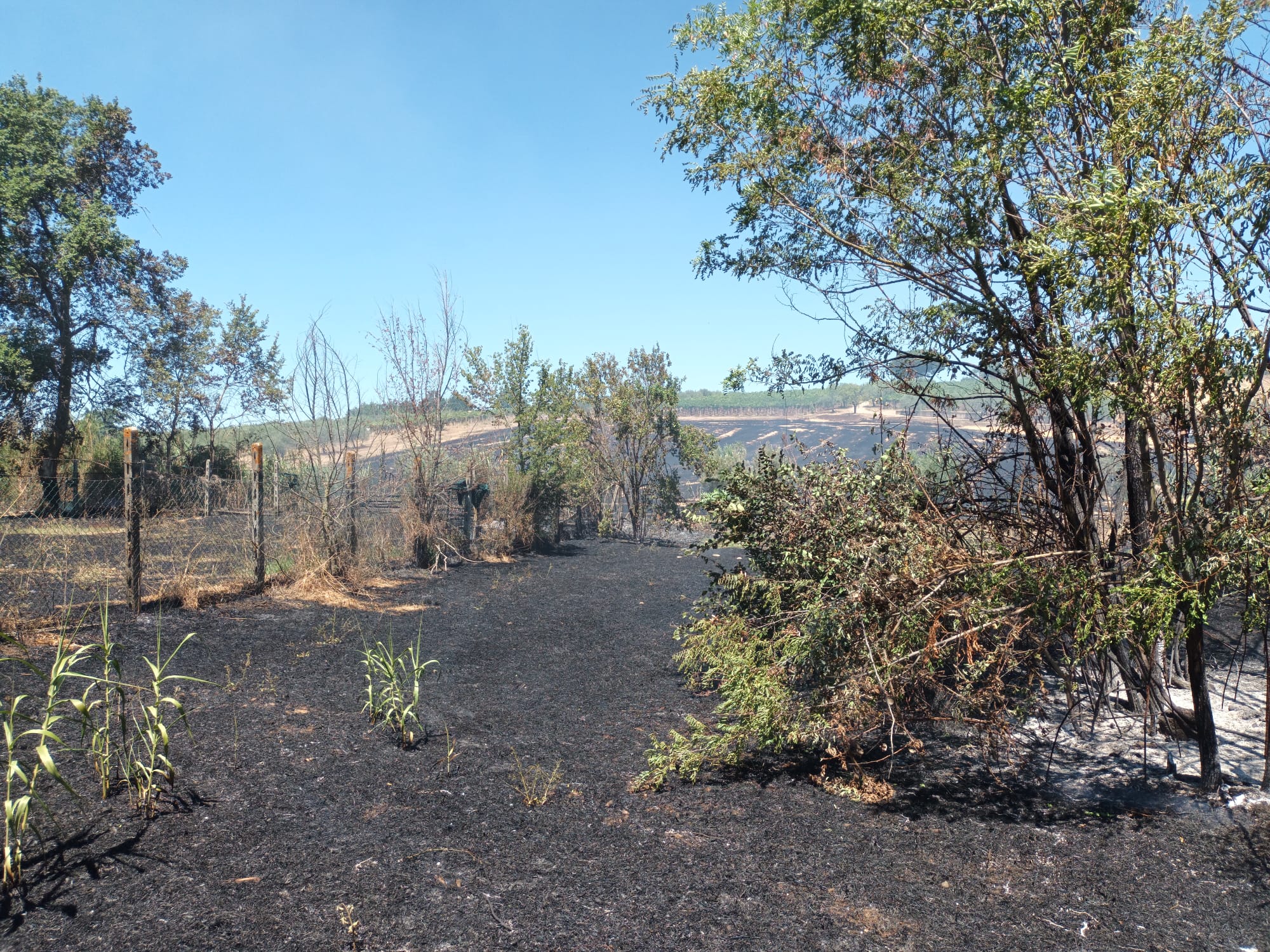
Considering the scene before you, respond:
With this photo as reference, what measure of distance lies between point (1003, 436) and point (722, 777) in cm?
286

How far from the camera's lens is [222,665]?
6.07 meters

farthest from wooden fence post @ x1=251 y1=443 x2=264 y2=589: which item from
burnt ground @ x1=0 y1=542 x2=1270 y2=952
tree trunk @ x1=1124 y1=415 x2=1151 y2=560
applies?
tree trunk @ x1=1124 y1=415 x2=1151 y2=560

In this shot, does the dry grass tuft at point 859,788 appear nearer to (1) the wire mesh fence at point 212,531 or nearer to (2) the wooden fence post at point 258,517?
(1) the wire mesh fence at point 212,531

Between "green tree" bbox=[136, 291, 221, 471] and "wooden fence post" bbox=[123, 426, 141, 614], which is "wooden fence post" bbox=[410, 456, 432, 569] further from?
"green tree" bbox=[136, 291, 221, 471]

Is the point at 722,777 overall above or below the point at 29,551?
below

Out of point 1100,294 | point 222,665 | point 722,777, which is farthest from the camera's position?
point 222,665

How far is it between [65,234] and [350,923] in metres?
24.3

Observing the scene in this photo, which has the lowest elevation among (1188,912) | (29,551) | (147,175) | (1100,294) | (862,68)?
(1188,912)

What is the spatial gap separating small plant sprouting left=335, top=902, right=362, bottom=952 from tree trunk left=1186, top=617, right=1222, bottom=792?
393cm

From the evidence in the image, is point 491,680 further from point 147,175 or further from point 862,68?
point 147,175

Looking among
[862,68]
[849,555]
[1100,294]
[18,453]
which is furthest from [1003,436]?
[18,453]

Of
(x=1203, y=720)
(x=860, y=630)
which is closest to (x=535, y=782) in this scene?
(x=860, y=630)

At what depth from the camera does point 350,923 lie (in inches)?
106

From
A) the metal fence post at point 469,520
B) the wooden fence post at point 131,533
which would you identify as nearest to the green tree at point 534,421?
the metal fence post at point 469,520
